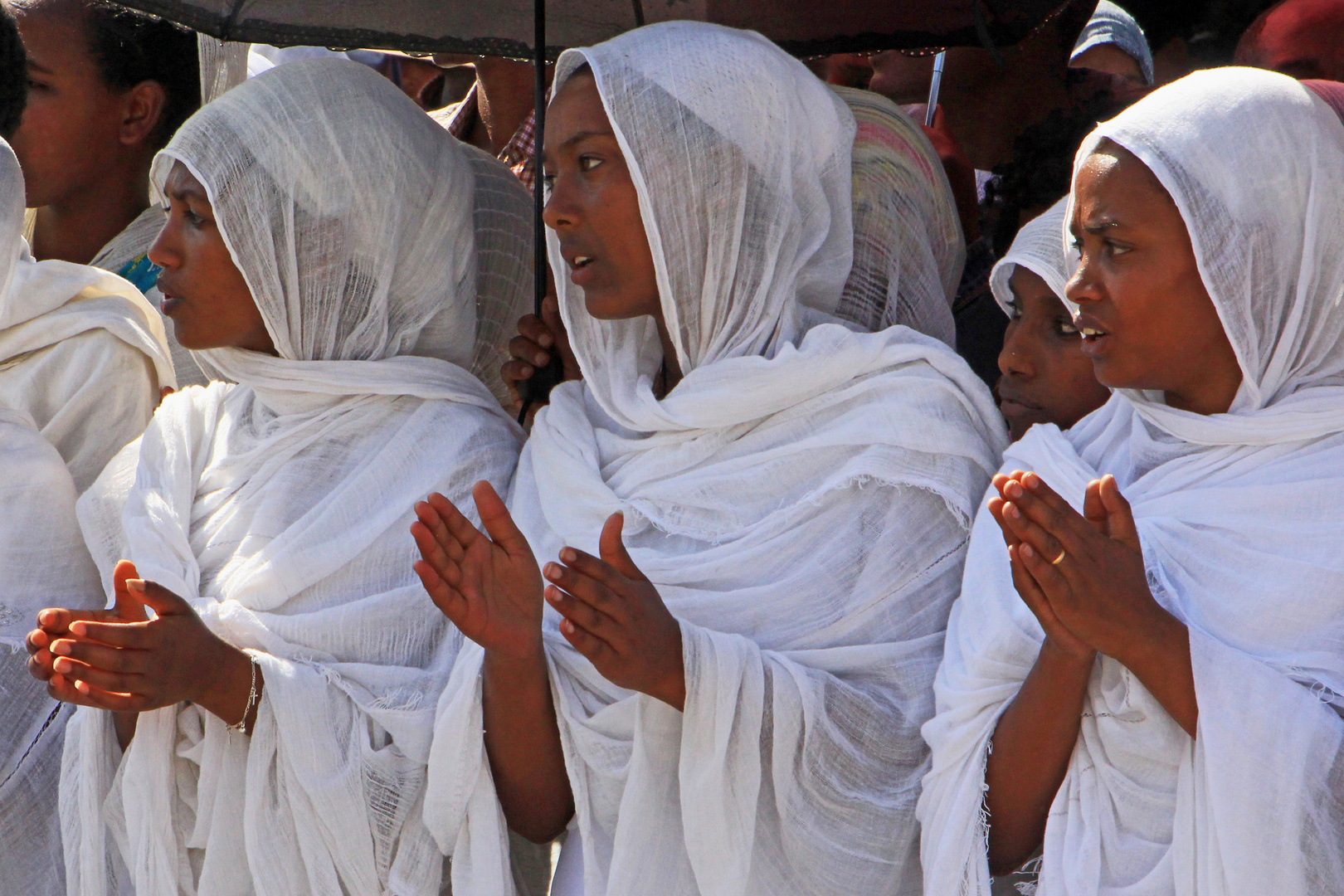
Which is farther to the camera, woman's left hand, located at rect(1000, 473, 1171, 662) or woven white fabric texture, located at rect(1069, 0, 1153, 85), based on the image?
woven white fabric texture, located at rect(1069, 0, 1153, 85)

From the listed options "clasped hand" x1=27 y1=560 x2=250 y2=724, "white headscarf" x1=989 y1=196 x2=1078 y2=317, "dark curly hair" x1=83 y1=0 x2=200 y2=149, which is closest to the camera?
"clasped hand" x1=27 y1=560 x2=250 y2=724

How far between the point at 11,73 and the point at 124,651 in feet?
6.34

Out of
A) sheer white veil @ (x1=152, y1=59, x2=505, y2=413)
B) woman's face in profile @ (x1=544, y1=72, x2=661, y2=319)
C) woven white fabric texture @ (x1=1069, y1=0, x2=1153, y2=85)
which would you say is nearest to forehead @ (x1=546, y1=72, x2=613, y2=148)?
woman's face in profile @ (x1=544, y1=72, x2=661, y2=319)

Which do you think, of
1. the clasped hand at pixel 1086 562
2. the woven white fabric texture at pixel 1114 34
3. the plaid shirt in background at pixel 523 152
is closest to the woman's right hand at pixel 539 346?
the plaid shirt in background at pixel 523 152

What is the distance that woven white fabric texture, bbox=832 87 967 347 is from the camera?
3.26 m

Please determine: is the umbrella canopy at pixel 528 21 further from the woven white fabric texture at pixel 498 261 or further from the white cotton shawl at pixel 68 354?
the white cotton shawl at pixel 68 354

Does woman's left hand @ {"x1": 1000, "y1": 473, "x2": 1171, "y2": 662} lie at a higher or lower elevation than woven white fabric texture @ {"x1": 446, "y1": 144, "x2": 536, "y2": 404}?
higher

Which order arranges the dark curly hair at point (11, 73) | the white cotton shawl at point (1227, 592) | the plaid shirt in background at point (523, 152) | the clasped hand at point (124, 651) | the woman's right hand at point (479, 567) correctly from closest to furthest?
the white cotton shawl at point (1227, 592), the woman's right hand at point (479, 567), the clasped hand at point (124, 651), the dark curly hair at point (11, 73), the plaid shirt in background at point (523, 152)

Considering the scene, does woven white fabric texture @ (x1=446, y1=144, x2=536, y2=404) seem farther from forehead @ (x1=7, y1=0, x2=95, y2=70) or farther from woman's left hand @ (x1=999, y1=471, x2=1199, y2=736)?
woman's left hand @ (x1=999, y1=471, x2=1199, y2=736)

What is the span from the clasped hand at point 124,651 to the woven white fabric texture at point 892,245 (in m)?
1.48

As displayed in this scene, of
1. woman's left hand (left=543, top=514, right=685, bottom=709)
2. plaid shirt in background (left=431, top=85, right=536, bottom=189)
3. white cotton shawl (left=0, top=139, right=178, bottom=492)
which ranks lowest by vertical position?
white cotton shawl (left=0, top=139, right=178, bottom=492)

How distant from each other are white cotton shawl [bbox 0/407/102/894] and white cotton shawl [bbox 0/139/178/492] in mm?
187

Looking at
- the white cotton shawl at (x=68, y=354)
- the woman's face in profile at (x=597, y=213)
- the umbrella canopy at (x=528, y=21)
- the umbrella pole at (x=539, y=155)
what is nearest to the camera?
the woman's face in profile at (x=597, y=213)

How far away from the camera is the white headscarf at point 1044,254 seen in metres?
2.93
